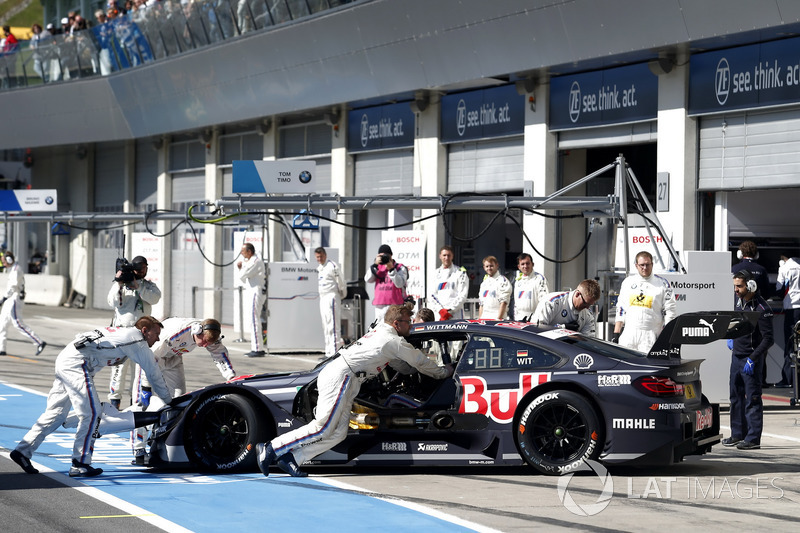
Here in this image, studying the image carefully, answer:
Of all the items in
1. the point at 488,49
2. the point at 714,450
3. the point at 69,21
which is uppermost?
the point at 69,21

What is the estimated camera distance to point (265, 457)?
9.65 meters

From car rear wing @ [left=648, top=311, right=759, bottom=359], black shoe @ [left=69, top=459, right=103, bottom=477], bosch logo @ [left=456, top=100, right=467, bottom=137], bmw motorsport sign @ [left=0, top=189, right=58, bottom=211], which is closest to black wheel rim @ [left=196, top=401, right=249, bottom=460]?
black shoe @ [left=69, top=459, right=103, bottom=477]

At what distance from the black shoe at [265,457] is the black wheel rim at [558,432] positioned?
6.80 feet

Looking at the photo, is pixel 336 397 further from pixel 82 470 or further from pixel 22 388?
pixel 22 388

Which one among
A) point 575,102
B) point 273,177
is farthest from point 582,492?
point 575,102

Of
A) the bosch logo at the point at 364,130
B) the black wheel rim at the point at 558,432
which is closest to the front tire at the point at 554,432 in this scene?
the black wheel rim at the point at 558,432

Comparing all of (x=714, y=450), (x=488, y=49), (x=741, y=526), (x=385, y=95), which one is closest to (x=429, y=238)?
(x=385, y=95)

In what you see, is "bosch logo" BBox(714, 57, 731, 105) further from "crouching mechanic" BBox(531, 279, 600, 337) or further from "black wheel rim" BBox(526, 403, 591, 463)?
"black wheel rim" BBox(526, 403, 591, 463)

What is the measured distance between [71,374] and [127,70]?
75.9 feet

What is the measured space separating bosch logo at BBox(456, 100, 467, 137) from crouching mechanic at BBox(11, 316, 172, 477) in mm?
13242

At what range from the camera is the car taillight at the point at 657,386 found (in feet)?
31.2

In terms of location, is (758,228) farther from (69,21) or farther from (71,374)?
(69,21)

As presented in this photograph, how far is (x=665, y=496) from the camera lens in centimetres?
898

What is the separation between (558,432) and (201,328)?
10.8ft
